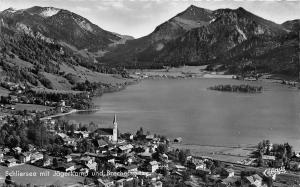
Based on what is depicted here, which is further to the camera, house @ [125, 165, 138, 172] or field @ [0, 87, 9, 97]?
field @ [0, 87, 9, 97]

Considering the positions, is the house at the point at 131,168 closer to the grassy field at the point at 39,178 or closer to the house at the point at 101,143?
the grassy field at the point at 39,178

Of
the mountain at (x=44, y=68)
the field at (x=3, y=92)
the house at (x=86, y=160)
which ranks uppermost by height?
the mountain at (x=44, y=68)

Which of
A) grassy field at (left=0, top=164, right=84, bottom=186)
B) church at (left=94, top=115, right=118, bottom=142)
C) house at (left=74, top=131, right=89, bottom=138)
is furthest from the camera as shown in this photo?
house at (left=74, top=131, right=89, bottom=138)

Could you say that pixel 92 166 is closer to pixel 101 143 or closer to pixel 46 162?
pixel 46 162

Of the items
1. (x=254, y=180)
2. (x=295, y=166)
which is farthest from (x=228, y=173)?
(x=295, y=166)

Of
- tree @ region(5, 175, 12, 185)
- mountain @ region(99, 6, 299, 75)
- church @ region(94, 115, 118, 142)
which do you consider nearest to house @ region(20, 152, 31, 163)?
tree @ region(5, 175, 12, 185)

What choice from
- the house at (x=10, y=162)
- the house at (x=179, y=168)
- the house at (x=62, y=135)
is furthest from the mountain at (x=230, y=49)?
the house at (x=10, y=162)

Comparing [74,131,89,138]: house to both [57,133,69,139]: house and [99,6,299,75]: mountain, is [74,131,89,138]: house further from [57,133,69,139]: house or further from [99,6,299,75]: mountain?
[99,6,299,75]: mountain
